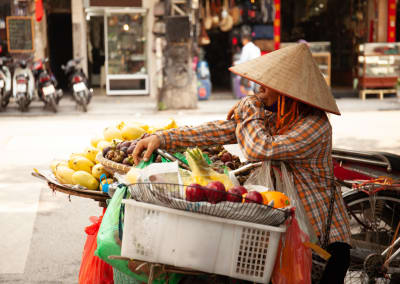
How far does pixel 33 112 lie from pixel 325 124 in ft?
40.7

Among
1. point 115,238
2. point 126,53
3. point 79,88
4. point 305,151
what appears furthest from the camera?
point 126,53

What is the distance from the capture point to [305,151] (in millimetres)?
2945

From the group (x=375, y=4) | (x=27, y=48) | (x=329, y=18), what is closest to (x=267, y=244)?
(x=27, y=48)

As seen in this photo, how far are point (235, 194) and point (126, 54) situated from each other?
51.3 ft

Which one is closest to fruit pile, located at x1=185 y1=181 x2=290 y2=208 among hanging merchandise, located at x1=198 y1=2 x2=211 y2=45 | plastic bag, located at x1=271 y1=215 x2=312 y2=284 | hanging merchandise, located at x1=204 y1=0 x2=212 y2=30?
plastic bag, located at x1=271 y1=215 x2=312 y2=284

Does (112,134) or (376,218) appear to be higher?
(112,134)

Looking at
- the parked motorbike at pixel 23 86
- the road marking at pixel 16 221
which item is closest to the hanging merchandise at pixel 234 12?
the parked motorbike at pixel 23 86

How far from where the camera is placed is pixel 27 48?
53.2 feet

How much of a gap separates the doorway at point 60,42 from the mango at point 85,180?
17.4 m

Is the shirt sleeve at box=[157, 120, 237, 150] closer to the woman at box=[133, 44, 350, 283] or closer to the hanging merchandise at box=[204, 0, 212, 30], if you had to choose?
the woman at box=[133, 44, 350, 283]

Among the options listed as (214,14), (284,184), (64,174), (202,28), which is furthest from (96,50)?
(284,184)

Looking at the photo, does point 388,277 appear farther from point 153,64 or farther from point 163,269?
point 153,64

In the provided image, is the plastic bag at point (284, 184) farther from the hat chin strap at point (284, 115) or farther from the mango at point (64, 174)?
the mango at point (64, 174)

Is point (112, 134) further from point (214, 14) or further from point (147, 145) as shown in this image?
point (214, 14)
